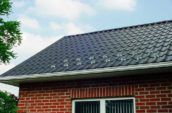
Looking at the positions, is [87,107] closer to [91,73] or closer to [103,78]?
[103,78]

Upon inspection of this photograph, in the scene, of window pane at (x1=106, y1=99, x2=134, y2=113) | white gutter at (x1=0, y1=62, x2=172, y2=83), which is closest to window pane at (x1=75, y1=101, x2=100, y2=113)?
window pane at (x1=106, y1=99, x2=134, y2=113)

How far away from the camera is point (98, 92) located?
9.59 meters

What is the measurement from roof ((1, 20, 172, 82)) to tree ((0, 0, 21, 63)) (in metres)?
4.61

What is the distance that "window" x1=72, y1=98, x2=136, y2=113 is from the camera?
918 centimetres

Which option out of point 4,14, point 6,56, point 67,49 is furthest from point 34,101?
point 4,14

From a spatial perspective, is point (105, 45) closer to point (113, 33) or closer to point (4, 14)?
point (113, 33)

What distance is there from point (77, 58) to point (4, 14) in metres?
8.89

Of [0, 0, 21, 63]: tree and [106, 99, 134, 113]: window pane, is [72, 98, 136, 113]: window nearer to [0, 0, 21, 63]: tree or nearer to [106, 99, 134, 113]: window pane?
[106, 99, 134, 113]: window pane


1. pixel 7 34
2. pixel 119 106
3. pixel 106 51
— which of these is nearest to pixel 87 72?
pixel 119 106

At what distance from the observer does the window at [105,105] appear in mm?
9180

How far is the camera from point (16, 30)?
59.9ft

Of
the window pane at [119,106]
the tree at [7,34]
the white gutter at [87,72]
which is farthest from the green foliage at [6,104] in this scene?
the window pane at [119,106]

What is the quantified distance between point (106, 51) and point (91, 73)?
1.99 metres

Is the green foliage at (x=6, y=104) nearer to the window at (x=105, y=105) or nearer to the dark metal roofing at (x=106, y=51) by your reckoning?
the dark metal roofing at (x=106, y=51)
